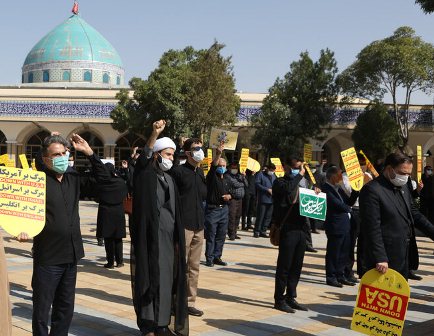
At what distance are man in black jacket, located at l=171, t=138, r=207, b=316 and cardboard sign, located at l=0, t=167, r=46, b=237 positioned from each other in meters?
2.03

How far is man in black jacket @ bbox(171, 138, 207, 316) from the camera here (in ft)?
18.9

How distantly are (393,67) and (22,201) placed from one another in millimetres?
25050

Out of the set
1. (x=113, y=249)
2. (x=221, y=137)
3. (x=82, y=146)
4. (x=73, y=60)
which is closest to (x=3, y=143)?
(x=73, y=60)

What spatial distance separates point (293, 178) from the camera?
637cm

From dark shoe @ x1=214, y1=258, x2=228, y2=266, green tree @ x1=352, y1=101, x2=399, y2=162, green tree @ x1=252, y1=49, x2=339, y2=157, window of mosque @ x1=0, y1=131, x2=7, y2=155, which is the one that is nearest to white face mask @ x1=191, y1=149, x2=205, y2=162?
dark shoe @ x1=214, y1=258, x2=228, y2=266

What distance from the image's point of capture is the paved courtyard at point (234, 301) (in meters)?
5.29

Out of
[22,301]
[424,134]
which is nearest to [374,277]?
[22,301]

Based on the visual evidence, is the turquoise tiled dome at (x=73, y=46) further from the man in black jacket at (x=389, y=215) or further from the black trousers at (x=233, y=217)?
the man in black jacket at (x=389, y=215)

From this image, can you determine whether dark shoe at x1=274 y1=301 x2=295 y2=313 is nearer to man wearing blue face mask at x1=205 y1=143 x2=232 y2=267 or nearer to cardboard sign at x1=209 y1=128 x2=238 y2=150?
man wearing blue face mask at x1=205 y1=143 x2=232 y2=267

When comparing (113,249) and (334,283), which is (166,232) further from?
(113,249)

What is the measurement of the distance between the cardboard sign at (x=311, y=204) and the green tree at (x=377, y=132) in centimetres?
2095

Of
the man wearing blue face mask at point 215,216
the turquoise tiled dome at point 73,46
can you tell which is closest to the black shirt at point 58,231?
the man wearing blue face mask at point 215,216

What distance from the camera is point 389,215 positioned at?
457 centimetres

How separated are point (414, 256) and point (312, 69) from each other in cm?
2200
